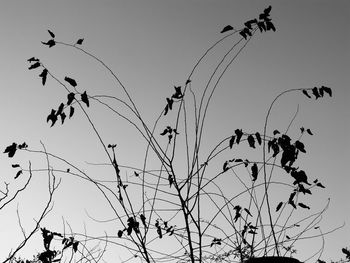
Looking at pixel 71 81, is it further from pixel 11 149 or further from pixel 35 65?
pixel 11 149

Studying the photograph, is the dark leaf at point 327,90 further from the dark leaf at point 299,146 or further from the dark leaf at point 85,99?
the dark leaf at point 85,99

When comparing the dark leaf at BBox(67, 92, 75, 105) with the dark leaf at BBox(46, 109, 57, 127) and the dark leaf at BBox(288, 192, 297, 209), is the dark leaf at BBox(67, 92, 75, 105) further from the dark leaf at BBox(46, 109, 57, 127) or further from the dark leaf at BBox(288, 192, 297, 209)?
the dark leaf at BBox(288, 192, 297, 209)

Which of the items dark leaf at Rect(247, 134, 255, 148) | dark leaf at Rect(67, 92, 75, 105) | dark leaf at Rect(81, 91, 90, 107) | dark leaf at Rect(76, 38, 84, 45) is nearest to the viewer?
dark leaf at Rect(247, 134, 255, 148)

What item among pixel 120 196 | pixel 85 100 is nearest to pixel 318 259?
pixel 120 196

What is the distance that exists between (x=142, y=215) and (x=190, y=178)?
0.48 metres

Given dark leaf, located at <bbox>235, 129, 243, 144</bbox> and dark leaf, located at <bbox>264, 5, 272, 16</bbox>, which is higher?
dark leaf, located at <bbox>264, 5, 272, 16</bbox>

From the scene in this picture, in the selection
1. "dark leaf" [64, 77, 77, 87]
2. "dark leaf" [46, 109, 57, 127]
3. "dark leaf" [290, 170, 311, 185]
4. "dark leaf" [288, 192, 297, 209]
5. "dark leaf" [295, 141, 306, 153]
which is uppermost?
"dark leaf" [64, 77, 77, 87]

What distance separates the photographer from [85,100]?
2.69m

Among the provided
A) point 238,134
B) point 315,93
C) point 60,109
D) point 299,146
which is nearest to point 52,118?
point 60,109

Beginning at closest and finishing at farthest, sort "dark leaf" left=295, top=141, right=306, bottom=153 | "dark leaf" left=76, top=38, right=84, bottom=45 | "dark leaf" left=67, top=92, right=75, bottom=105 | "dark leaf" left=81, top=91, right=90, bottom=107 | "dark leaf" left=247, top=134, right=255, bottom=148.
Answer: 1. "dark leaf" left=295, top=141, right=306, bottom=153
2. "dark leaf" left=247, top=134, right=255, bottom=148
3. "dark leaf" left=81, top=91, right=90, bottom=107
4. "dark leaf" left=67, top=92, right=75, bottom=105
5. "dark leaf" left=76, top=38, right=84, bottom=45

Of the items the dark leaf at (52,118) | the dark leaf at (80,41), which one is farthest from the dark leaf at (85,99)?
the dark leaf at (80,41)

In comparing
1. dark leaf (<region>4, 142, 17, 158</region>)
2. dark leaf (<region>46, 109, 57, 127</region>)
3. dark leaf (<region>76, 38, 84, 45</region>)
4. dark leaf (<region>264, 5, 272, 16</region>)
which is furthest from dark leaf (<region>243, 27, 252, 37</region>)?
dark leaf (<region>4, 142, 17, 158</region>)

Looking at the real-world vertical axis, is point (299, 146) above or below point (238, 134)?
below

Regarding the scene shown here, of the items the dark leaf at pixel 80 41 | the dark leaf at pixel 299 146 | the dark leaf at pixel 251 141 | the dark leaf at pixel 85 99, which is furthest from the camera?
the dark leaf at pixel 80 41
